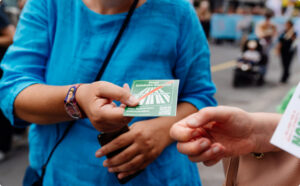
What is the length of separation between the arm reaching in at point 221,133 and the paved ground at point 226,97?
2256 millimetres

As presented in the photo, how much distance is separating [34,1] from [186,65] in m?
0.62

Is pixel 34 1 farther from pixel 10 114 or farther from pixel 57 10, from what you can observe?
pixel 10 114

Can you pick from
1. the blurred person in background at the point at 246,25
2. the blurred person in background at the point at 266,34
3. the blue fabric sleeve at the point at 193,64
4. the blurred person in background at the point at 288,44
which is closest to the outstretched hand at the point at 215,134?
the blue fabric sleeve at the point at 193,64

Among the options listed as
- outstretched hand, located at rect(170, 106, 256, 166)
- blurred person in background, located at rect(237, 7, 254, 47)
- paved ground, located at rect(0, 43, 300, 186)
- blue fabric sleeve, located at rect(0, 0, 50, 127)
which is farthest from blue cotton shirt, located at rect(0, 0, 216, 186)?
blurred person in background, located at rect(237, 7, 254, 47)

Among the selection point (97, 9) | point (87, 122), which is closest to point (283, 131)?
point (87, 122)

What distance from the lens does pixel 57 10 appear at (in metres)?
1.13

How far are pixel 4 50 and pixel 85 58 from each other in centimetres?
241

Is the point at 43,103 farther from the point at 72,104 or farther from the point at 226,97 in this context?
the point at 226,97

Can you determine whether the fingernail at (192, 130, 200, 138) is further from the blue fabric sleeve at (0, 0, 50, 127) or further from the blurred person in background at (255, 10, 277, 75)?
the blurred person in background at (255, 10, 277, 75)

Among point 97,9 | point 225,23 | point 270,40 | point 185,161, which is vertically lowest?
point 225,23

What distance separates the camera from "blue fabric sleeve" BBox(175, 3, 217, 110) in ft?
3.80

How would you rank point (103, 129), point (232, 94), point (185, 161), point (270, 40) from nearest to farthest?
point (103, 129) → point (185, 161) → point (232, 94) → point (270, 40)

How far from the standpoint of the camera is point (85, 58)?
3.59ft

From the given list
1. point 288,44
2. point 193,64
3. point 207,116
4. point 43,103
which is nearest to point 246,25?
point 288,44
